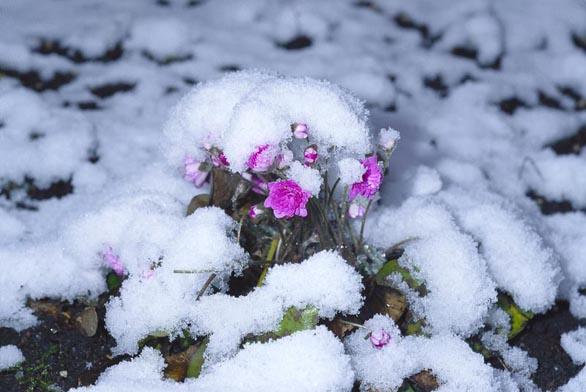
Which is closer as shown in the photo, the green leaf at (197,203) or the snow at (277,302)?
the snow at (277,302)

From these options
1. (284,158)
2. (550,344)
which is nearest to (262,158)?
(284,158)

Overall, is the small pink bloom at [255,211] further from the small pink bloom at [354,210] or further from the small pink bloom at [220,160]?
the small pink bloom at [354,210]

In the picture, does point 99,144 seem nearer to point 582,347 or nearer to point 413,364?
point 413,364

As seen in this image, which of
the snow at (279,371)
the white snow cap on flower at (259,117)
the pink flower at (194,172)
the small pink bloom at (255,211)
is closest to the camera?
the snow at (279,371)

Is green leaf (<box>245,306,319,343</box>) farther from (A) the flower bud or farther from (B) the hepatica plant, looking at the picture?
(A) the flower bud

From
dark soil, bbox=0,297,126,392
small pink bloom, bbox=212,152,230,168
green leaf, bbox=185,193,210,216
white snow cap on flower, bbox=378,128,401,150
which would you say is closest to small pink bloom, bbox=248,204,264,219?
small pink bloom, bbox=212,152,230,168

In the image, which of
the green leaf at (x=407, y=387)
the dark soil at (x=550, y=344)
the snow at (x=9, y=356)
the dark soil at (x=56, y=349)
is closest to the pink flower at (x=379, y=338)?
the green leaf at (x=407, y=387)

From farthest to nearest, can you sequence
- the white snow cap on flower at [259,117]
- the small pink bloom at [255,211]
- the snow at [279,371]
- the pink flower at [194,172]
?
the pink flower at [194,172]
the small pink bloom at [255,211]
the white snow cap on flower at [259,117]
the snow at [279,371]
